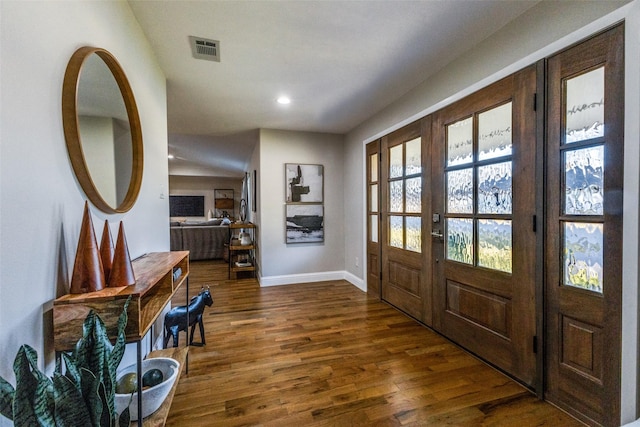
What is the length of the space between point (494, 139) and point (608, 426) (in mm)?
1741

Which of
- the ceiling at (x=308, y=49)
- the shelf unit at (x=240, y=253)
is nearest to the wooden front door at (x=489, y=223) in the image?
the ceiling at (x=308, y=49)

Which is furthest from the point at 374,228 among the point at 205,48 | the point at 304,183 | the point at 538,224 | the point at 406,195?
the point at 205,48

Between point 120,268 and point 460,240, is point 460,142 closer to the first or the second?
point 460,240

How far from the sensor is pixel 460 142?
2.28m

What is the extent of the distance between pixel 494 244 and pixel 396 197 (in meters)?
1.30

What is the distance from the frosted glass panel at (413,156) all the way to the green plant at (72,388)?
2640 millimetres

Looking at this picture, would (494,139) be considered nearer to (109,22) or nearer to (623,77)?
(623,77)

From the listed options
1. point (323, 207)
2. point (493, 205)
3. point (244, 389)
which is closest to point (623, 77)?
point (493, 205)

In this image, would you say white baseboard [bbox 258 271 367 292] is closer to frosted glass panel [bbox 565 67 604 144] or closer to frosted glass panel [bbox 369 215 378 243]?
frosted glass panel [bbox 369 215 378 243]

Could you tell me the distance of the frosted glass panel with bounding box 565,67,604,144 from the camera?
1.40m

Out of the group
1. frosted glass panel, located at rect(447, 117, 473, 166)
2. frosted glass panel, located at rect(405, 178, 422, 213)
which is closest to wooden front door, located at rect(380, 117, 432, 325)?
frosted glass panel, located at rect(405, 178, 422, 213)

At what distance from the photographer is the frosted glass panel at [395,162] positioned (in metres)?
3.09

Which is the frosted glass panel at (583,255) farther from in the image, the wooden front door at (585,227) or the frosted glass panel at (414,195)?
the frosted glass panel at (414,195)

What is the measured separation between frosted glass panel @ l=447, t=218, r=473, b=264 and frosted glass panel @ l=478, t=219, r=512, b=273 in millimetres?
87
